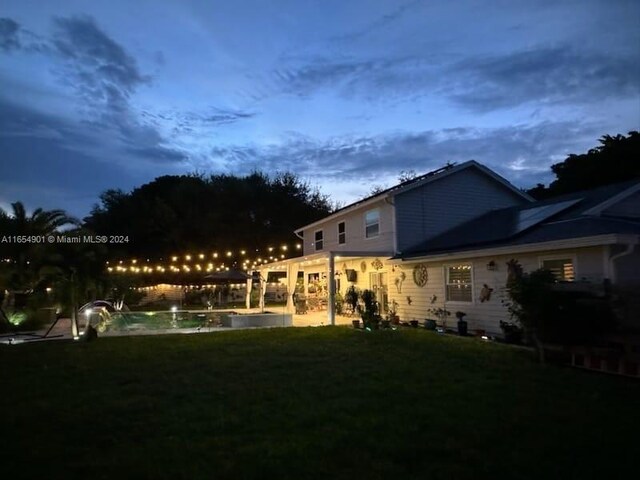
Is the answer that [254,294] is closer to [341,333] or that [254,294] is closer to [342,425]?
[341,333]

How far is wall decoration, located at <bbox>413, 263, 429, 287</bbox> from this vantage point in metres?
16.1

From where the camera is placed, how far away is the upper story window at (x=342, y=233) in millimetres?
22216

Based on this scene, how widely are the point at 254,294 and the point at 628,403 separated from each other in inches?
1046

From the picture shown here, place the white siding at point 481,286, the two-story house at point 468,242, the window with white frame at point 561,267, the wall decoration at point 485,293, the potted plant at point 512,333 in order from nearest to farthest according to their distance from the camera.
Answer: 1. the white siding at point 481,286
2. the two-story house at point 468,242
3. the window with white frame at point 561,267
4. the potted plant at point 512,333
5. the wall decoration at point 485,293

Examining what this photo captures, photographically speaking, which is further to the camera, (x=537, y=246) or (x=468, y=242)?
(x=468, y=242)

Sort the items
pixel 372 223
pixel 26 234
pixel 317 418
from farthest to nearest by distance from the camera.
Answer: pixel 26 234 < pixel 372 223 < pixel 317 418

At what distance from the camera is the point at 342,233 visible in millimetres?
22516

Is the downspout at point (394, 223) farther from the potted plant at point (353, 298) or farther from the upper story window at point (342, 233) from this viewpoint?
the upper story window at point (342, 233)

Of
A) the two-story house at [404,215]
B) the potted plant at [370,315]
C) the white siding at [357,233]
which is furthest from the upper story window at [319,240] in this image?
the potted plant at [370,315]

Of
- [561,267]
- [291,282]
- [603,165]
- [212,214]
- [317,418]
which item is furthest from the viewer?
[212,214]

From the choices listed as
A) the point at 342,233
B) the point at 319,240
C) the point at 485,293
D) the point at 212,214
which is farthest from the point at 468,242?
the point at 212,214

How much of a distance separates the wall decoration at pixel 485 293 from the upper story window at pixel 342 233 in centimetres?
933

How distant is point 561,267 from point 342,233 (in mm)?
12138

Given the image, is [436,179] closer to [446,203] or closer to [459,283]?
[446,203]
